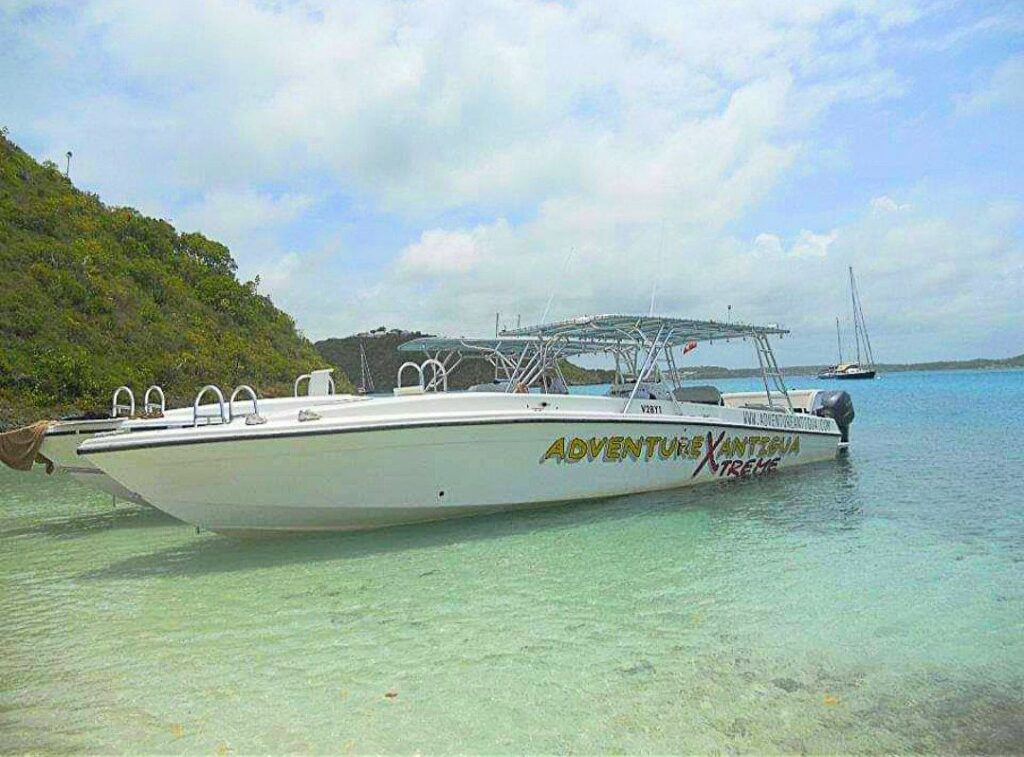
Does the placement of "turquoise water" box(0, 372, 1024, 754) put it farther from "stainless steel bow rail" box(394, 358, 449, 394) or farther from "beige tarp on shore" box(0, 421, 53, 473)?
"stainless steel bow rail" box(394, 358, 449, 394)

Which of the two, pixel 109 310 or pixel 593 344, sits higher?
pixel 109 310

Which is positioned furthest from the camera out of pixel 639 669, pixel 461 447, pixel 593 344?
pixel 593 344

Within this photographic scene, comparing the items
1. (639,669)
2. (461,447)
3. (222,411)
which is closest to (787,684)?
(639,669)

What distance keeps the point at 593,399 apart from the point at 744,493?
3.07 metres

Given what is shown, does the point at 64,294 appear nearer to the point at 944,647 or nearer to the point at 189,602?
the point at 189,602

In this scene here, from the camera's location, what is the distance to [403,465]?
7641 mm

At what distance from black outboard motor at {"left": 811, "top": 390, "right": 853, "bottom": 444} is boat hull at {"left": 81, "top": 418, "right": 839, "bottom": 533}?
6.89 m

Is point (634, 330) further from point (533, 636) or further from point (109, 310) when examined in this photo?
point (109, 310)

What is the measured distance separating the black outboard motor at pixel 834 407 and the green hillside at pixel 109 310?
2282cm

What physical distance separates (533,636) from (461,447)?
3.24 metres

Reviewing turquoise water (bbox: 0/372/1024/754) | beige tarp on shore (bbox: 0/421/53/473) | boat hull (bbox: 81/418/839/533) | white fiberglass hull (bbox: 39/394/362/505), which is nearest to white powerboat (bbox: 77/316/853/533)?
boat hull (bbox: 81/418/839/533)

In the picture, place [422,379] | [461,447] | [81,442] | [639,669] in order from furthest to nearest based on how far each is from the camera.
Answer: [81,442] < [422,379] < [461,447] < [639,669]

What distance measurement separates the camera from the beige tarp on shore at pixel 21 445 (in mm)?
9391

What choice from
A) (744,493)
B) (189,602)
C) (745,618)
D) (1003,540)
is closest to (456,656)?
(745,618)
